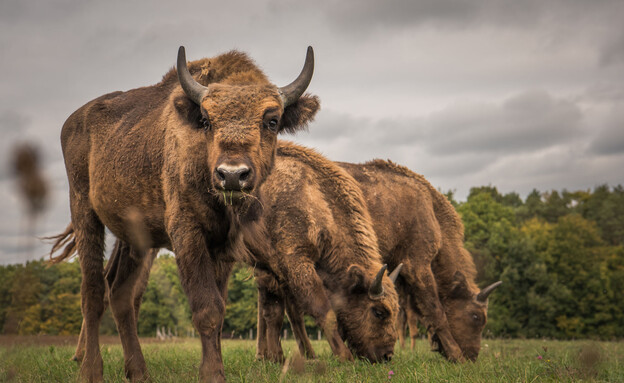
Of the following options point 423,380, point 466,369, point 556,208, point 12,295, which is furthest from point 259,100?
point 556,208

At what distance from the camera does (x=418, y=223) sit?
36.2 ft

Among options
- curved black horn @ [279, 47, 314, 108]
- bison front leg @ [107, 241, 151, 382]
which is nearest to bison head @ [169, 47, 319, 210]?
curved black horn @ [279, 47, 314, 108]

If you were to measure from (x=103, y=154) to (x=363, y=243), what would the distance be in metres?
4.30

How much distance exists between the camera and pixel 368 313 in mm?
7797

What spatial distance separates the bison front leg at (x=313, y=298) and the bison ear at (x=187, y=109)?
3.59 metres

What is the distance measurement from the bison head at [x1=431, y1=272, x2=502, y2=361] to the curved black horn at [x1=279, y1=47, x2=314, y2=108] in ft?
20.9

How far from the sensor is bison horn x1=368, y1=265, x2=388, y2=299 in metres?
7.62

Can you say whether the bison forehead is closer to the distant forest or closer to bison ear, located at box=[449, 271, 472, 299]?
bison ear, located at box=[449, 271, 472, 299]

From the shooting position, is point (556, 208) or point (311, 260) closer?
point (311, 260)

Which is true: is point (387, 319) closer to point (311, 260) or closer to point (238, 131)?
point (311, 260)

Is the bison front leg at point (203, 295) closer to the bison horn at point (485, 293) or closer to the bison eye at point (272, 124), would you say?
the bison eye at point (272, 124)

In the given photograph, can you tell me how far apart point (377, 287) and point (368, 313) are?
16.9 inches

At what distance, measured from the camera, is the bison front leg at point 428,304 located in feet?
31.9

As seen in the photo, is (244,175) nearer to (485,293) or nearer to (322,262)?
(322,262)
